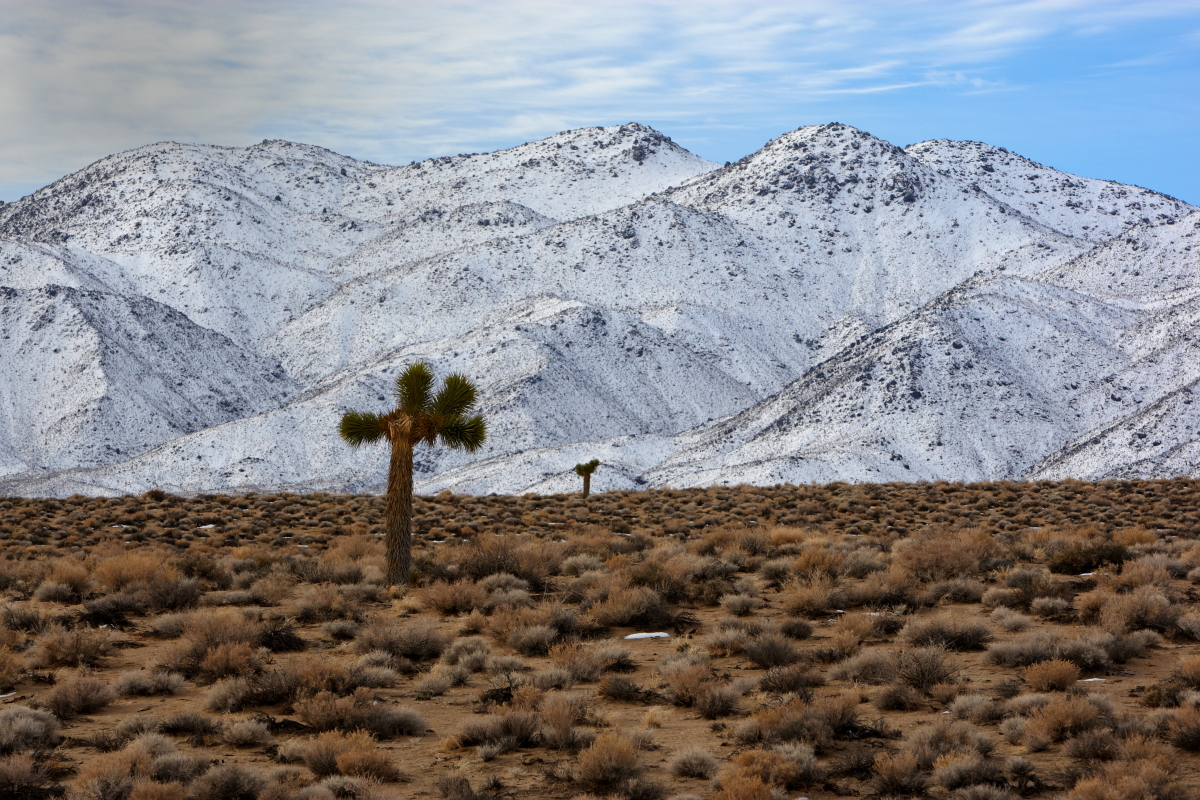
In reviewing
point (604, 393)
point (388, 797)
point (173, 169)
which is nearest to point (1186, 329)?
point (604, 393)

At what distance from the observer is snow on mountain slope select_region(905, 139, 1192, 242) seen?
161875mm

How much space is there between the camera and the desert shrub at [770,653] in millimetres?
12211

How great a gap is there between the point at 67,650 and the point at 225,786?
545 cm

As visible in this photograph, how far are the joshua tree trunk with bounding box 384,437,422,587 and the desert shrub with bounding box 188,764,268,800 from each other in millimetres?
9316

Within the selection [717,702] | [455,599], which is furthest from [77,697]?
[717,702]

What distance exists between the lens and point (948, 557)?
17344 millimetres

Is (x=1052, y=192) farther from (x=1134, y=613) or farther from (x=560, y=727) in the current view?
(x=560, y=727)

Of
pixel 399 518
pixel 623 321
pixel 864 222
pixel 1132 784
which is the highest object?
pixel 864 222

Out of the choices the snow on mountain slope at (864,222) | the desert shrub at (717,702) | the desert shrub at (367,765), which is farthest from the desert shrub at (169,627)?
the snow on mountain slope at (864,222)

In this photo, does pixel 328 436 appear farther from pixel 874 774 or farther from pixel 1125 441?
pixel 874 774

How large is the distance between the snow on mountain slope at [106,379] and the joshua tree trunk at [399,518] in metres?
98.7

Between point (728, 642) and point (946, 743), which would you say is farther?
point (728, 642)

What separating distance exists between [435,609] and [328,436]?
3503 inches

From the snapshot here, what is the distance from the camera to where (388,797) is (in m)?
8.12
